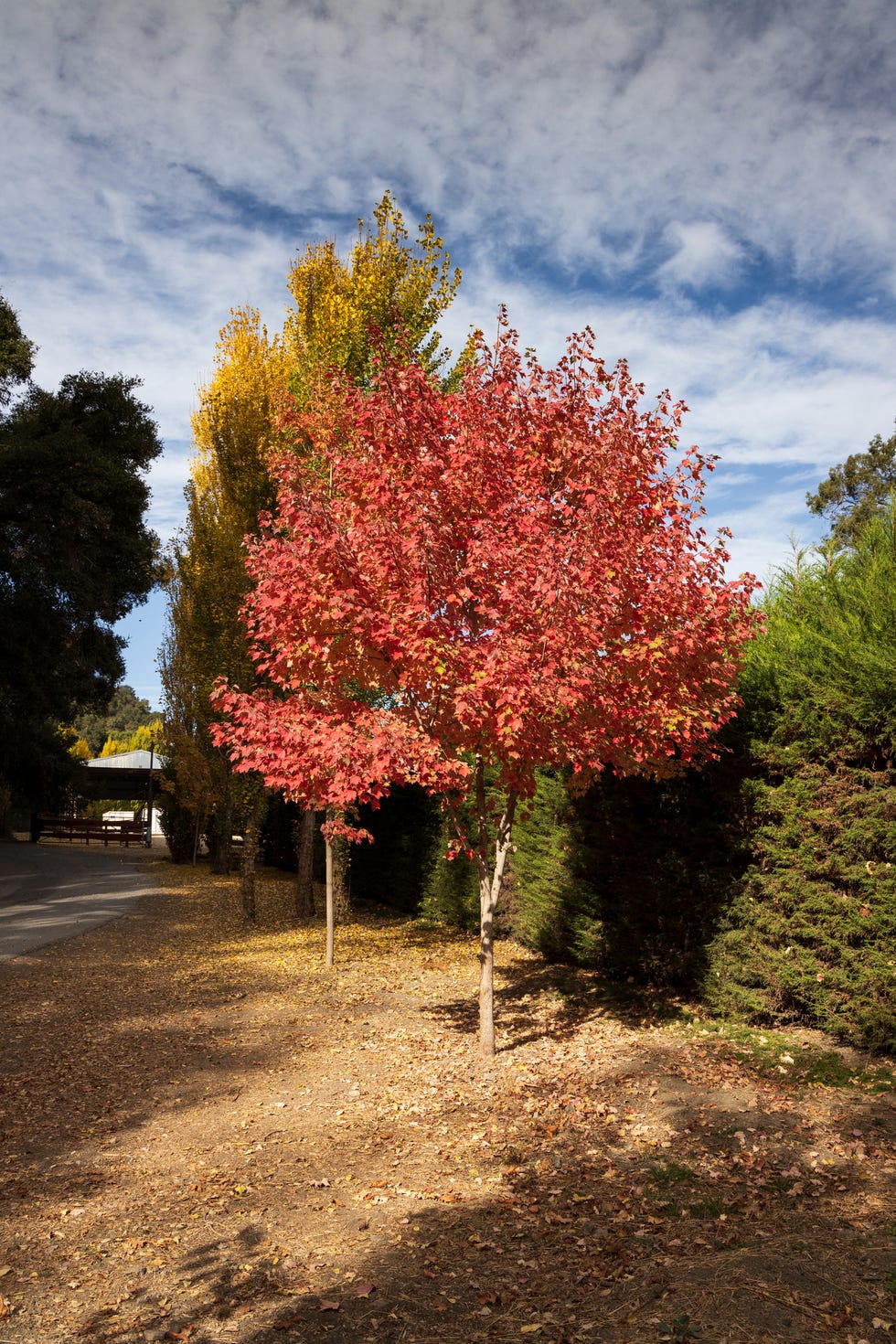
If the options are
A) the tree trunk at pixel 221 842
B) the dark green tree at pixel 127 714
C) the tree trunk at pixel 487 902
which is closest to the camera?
the tree trunk at pixel 487 902

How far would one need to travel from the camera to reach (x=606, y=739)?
6.31m

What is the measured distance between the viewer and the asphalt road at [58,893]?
44.5 ft

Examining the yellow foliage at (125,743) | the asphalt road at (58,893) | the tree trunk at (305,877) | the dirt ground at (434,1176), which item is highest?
the yellow foliage at (125,743)

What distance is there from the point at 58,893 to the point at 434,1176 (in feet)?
53.2

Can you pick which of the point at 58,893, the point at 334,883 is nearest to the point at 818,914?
the point at 334,883

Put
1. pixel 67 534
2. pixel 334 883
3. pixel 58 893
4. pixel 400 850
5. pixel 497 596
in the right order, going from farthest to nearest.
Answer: pixel 67 534 → pixel 58 893 → pixel 400 850 → pixel 334 883 → pixel 497 596

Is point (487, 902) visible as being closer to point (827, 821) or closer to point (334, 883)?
point (827, 821)

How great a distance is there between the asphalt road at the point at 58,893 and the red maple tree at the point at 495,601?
23.7 ft

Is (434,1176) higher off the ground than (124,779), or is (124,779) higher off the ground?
(124,779)

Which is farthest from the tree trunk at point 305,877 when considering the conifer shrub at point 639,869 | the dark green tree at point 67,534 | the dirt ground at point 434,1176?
the dark green tree at point 67,534

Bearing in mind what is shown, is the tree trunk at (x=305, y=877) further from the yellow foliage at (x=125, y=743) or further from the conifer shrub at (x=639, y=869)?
the yellow foliage at (x=125, y=743)

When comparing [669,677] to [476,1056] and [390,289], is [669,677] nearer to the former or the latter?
[476,1056]

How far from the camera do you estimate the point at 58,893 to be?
19.0 meters

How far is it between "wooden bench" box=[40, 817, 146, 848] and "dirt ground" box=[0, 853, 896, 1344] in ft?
96.1
